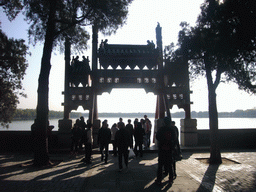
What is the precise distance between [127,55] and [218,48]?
7.26 meters

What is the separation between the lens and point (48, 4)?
360 inches

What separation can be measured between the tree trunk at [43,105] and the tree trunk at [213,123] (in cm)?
705

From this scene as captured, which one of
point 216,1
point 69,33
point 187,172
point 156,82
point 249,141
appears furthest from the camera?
point 156,82

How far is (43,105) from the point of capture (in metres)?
8.41

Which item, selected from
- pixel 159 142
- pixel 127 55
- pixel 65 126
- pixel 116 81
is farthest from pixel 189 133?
pixel 65 126

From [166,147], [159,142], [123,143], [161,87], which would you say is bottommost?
[123,143]

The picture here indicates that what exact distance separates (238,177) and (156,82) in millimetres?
8083

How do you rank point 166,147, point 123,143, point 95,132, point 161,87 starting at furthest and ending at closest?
point 161,87 < point 95,132 < point 123,143 < point 166,147

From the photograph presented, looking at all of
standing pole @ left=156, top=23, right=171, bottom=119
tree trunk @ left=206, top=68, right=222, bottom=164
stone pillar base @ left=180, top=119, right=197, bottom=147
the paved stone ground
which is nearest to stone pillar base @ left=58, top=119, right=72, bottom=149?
the paved stone ground

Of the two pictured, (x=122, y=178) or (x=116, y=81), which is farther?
(x=116, y=81)

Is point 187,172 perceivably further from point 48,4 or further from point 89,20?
point 48,4

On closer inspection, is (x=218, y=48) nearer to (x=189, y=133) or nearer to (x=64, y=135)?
(x=189, y=133)

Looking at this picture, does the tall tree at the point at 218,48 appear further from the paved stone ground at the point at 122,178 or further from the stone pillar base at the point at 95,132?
the stone pillar base at the point at 95,132

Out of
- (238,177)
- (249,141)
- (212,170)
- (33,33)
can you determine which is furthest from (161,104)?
(33,33)
